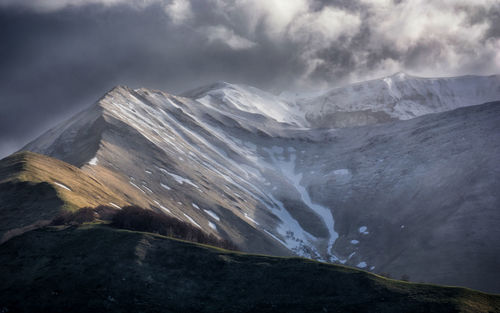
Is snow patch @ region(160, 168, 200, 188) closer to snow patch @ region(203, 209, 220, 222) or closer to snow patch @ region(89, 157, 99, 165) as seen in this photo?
snow patch @ region(203, 209, 220, 222)

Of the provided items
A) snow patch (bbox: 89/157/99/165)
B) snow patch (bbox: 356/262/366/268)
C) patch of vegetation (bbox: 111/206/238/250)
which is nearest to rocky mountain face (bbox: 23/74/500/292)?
snow patch (bbox: 356/262/366/268)

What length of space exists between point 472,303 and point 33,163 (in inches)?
1651

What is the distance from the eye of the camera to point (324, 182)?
415ft

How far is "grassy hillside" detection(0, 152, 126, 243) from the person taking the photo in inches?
1185

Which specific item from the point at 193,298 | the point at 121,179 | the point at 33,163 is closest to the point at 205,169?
the point at 121,179

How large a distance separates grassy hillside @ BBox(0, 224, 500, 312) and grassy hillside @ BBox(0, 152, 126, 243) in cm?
341

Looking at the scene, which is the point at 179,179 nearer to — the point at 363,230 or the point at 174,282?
the point at 363,230

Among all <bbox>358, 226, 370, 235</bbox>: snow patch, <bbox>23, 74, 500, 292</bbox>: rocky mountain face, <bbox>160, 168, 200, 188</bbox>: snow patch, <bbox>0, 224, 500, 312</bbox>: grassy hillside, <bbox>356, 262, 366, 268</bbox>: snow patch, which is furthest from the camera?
<bbox>358, 226, 370, 235</bbox>: snow patch

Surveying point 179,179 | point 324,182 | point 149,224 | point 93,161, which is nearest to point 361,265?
point 179,179

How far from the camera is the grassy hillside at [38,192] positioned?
3011 cm

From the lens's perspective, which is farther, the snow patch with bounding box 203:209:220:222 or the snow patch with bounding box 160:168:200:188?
the snow patch with bounding box 160:168:200:188

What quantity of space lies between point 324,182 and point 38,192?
101013mm

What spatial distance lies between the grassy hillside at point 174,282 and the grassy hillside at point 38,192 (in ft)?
11.2

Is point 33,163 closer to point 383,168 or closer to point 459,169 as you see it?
point 459,169
